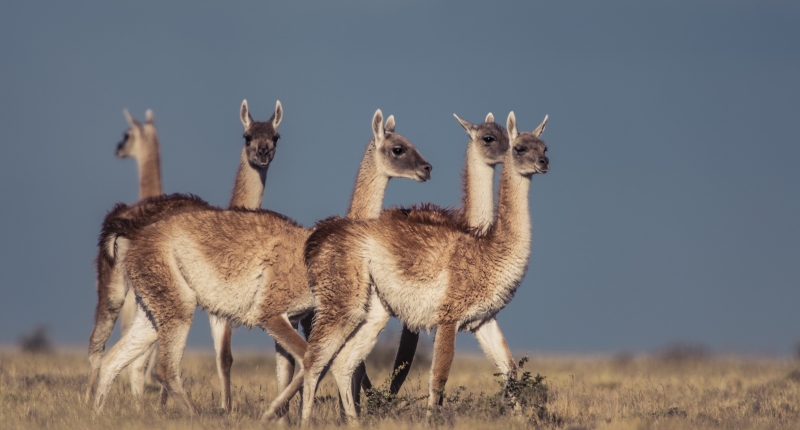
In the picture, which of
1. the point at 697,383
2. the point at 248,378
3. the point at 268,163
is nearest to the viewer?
the point at 268,163

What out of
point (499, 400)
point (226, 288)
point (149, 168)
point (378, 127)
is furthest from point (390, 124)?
point (149, 168)

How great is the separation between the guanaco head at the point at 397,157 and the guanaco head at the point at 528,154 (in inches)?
59.4

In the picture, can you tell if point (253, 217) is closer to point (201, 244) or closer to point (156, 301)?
point (201, 244)

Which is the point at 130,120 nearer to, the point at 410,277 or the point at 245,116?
the point at 245,116

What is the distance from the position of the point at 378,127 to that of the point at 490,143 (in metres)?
1.40

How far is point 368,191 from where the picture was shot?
11172 millimetres

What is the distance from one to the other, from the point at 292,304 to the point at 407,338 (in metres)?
1.36

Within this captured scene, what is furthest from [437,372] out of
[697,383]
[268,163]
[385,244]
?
[697,383]

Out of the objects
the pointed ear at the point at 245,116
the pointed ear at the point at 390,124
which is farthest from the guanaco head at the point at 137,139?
the pointed ear at the point at 390,124

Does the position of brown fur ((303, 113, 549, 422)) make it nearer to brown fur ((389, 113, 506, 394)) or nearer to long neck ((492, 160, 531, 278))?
long neck ((492, 160, 531, 278))

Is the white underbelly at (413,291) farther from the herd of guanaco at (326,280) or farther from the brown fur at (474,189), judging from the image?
the brown fur at (474,189)

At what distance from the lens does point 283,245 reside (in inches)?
389

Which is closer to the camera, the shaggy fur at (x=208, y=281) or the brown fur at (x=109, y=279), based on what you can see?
the shaggy fur at (x=208, y=281)

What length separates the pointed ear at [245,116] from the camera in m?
12.9
